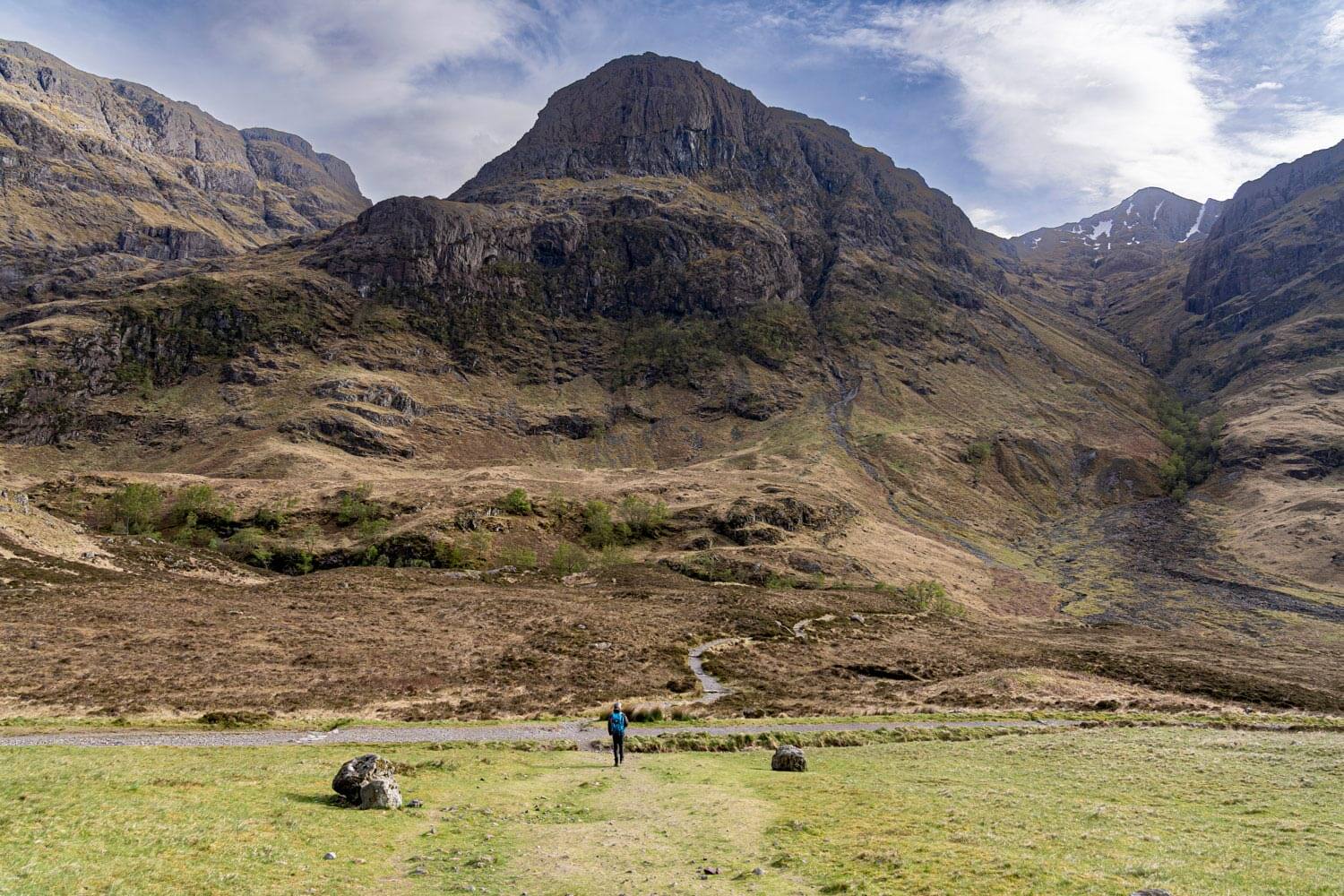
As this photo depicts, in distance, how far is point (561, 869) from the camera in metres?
15.3

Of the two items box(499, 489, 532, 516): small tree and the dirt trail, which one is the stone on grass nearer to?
the dirt trail

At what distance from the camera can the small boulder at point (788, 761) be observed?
94.8 feet

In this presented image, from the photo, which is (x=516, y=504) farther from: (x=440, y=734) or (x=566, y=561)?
(x=440, y=734)

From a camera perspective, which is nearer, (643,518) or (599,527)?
(599,527)

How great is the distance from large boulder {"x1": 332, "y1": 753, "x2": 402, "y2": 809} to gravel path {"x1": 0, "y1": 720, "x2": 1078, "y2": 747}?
40.7 feet

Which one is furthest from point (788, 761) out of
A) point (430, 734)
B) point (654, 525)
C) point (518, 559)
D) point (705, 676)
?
point (654, 525)

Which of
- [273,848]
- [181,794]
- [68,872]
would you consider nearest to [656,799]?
[273,848]

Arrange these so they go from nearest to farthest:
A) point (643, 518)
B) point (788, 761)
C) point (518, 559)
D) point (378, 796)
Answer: point (378, 796), point (788, 761), point (518, 559), point (643, 518)

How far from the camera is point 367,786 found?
19.5 meters

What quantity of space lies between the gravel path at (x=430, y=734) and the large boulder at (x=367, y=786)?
12.4 metres

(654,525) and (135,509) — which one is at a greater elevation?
(135,509)

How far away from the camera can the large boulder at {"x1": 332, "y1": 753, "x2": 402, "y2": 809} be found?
19.3 metres

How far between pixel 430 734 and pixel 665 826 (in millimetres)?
19322

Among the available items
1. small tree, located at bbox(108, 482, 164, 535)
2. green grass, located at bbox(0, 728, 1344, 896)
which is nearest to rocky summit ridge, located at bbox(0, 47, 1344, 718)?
small tree, located at bbox(108, 482, 164, 535)
